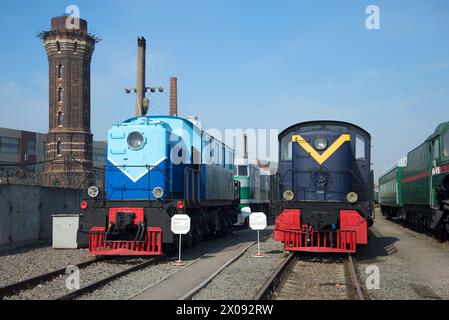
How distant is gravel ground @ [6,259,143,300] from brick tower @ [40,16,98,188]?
48852 mm

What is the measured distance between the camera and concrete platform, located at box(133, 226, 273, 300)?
793cm

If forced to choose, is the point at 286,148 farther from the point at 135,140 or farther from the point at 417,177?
the point at 417,177

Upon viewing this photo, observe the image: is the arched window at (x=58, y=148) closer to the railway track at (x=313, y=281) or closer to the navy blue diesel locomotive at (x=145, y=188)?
the navy blue diesel locomotive at (x=145, y=188)

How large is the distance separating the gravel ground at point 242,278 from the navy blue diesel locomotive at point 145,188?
2056 mm

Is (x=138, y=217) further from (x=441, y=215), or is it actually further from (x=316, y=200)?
(x=441, y=215)

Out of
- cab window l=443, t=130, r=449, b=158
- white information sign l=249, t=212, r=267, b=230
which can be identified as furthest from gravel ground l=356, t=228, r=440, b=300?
cab window l=443, t=130, r=449, b=158

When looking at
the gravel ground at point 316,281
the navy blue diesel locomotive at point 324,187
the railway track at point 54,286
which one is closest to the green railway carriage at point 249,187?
the navy blue diesel locomotive at point 324,187

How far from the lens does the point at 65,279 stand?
31.1 feet

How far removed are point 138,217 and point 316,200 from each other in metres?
4.61

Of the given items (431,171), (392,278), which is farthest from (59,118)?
(392,278)

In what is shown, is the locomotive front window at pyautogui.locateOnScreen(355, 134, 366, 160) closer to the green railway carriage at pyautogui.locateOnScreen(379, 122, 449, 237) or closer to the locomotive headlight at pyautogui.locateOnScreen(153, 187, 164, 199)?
the green railway carriage at pyautogui.locateOnScreen(379, 122, 449, 237)

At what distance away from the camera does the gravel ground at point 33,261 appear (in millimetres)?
10141

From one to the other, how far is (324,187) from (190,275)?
4.69 metres
